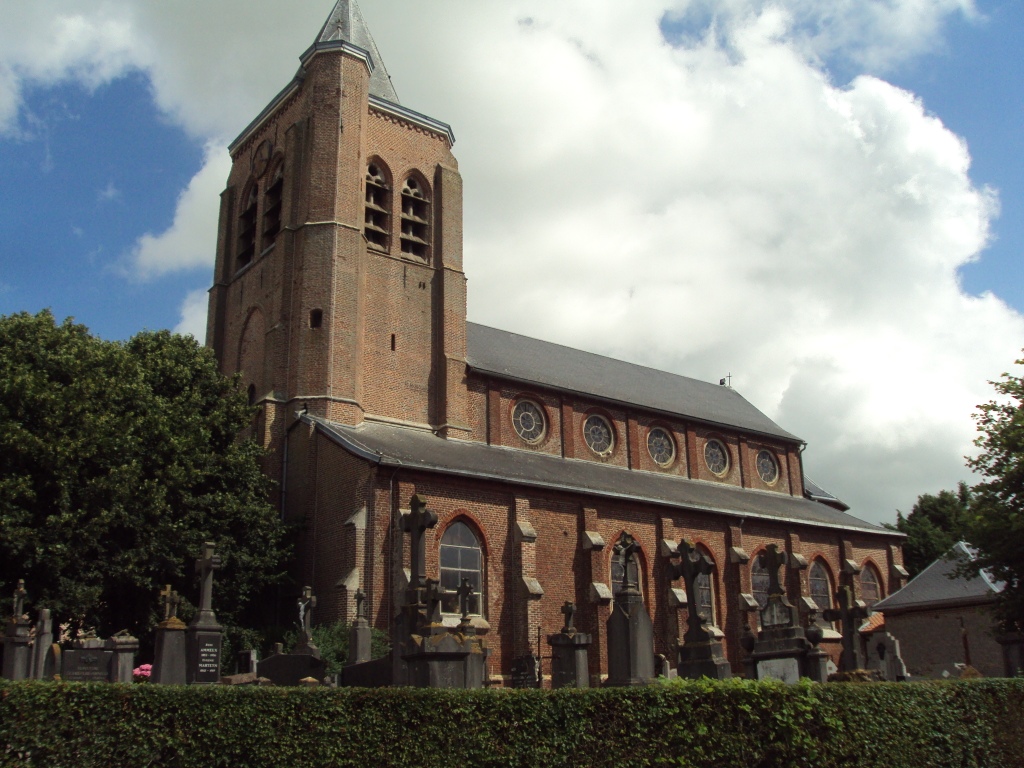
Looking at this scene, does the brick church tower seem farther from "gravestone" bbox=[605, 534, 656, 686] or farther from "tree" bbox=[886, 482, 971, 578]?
"tree" bbox=[886, 482, 971, 578]

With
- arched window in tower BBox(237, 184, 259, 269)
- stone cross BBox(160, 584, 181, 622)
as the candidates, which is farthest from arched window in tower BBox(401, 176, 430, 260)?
stone cross BBox(160, 584, 181, 622)

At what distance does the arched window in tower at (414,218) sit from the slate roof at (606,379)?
3567 millimetres

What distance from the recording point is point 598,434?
102ft

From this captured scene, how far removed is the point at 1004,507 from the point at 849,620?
4.60m

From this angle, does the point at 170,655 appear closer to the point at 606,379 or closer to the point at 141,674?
the point at 141,674

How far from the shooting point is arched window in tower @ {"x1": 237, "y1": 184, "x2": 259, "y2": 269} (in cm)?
3058

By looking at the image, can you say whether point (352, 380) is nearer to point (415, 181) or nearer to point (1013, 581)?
point (415, 181)

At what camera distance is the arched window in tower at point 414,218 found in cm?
2946

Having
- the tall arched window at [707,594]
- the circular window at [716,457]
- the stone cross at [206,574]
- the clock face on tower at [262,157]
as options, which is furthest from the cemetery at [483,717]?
the circular window at [716,457]

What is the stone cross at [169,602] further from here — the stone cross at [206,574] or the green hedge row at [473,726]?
the green hedge row at [473,726]

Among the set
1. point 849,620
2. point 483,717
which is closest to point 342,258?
point 849,620

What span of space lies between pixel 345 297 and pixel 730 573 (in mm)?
14381

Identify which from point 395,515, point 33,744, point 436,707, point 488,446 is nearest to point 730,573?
point 488,446

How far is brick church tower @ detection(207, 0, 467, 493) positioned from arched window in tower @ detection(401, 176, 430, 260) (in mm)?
44
